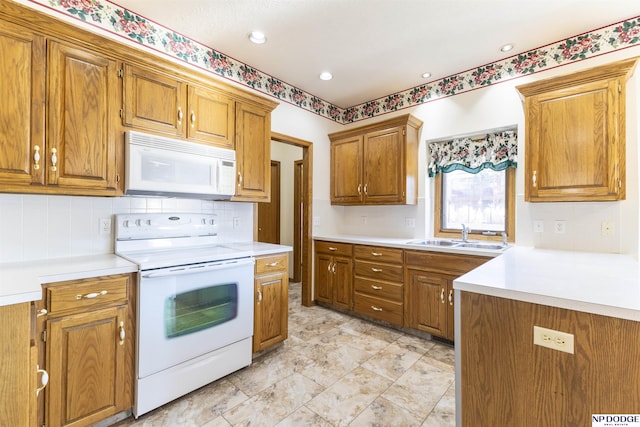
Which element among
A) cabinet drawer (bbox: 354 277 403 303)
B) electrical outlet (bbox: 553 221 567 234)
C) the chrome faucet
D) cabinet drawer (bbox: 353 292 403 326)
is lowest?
cabinet drawer (bbox: 353 292 403 326)

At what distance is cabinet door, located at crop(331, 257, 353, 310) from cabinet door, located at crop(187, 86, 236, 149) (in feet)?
5.99

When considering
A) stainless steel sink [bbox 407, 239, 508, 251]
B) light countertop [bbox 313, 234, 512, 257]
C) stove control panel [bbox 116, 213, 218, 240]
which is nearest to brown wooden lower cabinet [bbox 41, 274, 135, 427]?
stove control panel [bbox 116, 213, 218, 240]

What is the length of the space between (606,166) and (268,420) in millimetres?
2785

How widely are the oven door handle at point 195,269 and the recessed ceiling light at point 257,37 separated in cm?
188

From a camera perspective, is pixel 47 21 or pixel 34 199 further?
pixel 34 199

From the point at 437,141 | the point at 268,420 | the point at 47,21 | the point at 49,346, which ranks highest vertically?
the point at 47,21

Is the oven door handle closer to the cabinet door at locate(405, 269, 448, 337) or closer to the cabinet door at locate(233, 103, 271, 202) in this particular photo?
the cabinet door at locate(233, 103, 271, 202)

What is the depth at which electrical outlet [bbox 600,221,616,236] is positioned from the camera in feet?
7.13

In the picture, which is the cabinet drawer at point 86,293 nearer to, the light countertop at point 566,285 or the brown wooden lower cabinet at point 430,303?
the light countertop at point 566,285

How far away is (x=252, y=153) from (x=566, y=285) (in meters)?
2.32

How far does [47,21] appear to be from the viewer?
1.54m

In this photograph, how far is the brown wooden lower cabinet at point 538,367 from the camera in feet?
2.89

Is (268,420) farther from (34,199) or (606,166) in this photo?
(606,166)

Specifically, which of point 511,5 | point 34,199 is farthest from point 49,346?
point 511,5
